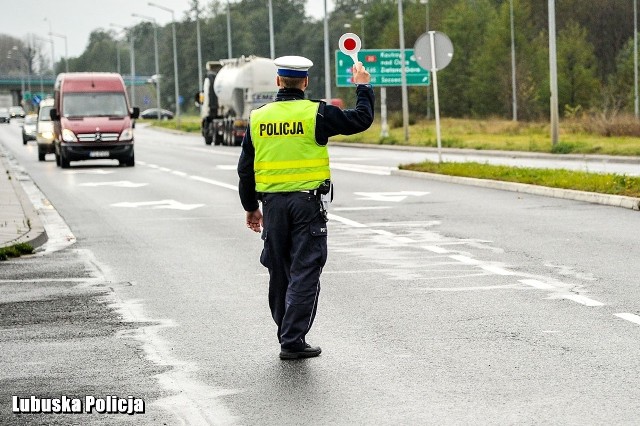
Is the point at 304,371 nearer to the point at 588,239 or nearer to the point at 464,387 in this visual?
the point at 464,387

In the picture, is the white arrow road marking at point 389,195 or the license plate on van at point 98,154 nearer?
the white arrow road marking at point 389,195

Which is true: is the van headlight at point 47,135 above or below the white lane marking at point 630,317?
above

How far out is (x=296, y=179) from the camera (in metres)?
8.70

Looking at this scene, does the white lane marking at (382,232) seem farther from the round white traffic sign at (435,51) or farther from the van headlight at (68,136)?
the van headlight at (68,136)

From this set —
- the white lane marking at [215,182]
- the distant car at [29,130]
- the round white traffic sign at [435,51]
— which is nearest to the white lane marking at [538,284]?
the white lane marking at [215,182]

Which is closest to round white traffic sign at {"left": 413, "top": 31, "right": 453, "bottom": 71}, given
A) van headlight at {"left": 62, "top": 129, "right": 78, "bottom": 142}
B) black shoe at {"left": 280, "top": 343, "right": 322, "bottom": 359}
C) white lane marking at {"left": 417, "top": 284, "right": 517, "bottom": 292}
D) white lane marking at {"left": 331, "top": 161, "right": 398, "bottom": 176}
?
white lane marking at {"left": 331, "top": 161, "right": 398, "bottom": 176}

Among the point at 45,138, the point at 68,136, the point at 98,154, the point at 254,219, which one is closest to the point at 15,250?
the point at 254,219

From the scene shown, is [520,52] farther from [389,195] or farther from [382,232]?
[382,232]

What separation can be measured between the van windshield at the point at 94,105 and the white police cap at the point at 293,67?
3041 centimetres

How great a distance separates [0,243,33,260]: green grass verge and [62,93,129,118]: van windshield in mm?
23239

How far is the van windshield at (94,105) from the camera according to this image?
38688 mm

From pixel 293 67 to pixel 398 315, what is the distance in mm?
2347

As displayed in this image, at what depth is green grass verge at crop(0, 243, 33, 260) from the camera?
15148 mm

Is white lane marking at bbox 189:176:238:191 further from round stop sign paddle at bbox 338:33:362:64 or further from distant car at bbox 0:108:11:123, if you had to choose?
distant car at bbox 0:108:11:123
